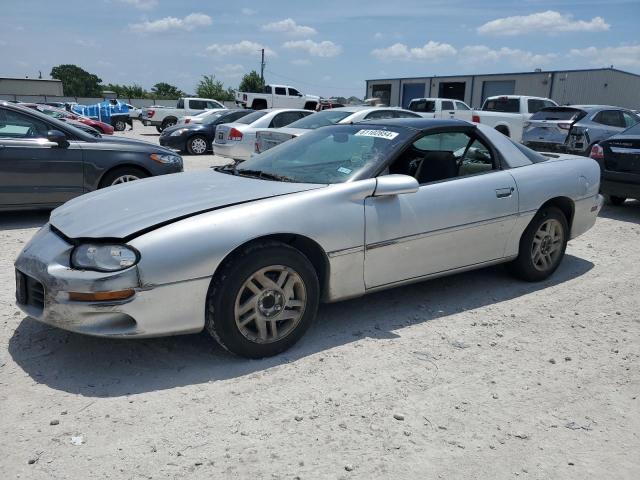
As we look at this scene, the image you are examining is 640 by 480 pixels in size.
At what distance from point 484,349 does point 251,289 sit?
5.18 ft

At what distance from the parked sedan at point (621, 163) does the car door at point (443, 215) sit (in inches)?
169

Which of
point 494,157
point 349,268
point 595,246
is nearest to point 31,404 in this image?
point 349,268

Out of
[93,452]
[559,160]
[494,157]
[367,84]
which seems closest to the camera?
[93,452]

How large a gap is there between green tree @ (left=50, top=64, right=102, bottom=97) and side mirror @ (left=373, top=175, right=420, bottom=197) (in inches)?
3703

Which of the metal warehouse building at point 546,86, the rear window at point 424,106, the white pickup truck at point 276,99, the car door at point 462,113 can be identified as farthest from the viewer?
the metal warehouse building at point 546,86

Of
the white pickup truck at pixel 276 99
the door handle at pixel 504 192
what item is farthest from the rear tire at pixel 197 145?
the white pickup truck at pixel 276 99

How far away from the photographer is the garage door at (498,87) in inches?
1558

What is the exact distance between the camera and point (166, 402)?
2871 mm

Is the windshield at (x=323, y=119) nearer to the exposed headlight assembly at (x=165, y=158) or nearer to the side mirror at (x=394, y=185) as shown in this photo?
the exposed headlight assembly at (x=165, y=158)

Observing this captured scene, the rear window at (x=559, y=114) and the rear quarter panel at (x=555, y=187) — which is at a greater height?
the rear window at (x=559, y=114)

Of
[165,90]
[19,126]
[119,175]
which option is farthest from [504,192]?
[165,90]

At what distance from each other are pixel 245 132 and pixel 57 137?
6.18 metres

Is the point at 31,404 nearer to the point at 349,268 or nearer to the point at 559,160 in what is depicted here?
the point at 349,268

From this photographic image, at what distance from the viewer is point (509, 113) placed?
18125 mm
